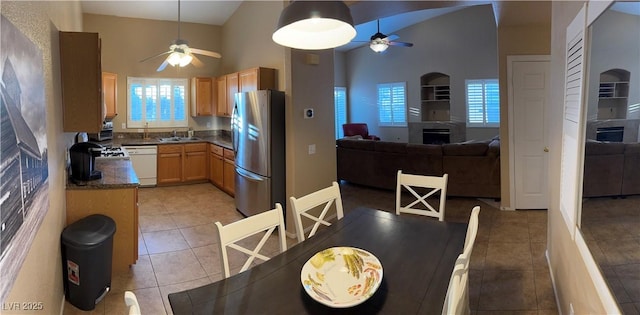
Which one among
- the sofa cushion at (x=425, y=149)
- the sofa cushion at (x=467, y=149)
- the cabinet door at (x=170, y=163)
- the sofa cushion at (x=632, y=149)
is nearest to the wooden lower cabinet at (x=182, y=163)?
the cabinet door at (x=170, y=163)

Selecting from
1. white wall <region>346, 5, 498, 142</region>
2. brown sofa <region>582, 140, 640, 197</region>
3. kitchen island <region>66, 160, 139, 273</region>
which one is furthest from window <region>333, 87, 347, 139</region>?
brown sofa <region>582, 140, 640, 197</region>

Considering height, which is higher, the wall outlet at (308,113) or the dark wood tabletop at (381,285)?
the wall outlet at (308,113)

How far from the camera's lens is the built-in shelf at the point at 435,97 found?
927 cm

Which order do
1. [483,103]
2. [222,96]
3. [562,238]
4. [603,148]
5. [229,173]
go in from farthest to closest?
[483,103] → [222,96] → [229,173] → [562,238] → [603,148]

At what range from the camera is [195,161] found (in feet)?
21.7

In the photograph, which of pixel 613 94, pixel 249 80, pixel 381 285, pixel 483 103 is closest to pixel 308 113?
pixel 249 80

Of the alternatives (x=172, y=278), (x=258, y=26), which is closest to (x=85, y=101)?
(x=172, y=278)

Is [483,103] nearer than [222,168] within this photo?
No

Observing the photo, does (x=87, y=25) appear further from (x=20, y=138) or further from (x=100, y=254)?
(x=20, y=138)

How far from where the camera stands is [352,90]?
1086 centimetres

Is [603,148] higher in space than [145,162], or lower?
higher

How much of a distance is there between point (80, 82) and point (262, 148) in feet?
5.92

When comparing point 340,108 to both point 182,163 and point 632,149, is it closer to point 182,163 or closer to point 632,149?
point 182,163

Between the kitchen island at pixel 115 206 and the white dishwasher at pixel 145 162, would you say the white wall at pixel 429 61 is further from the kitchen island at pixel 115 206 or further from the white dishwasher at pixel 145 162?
the kitchen island at pixel 115 206
